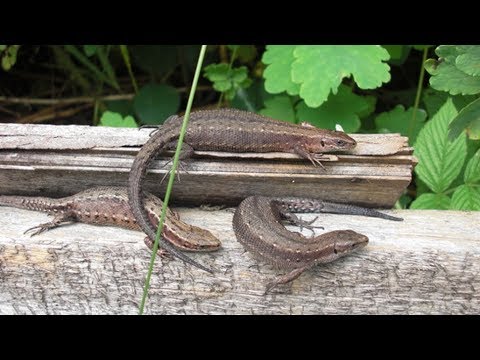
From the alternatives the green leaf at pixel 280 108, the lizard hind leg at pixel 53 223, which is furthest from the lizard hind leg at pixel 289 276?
the green leaf at pixel 280 108

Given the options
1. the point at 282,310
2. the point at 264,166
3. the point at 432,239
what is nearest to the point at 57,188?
the point at 264,166

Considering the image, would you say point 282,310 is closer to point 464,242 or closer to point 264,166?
point 264,166

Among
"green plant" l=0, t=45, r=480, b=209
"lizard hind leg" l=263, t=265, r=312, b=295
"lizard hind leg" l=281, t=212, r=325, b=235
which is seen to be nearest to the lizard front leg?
"lizard hind leg" l=281, t=212, r=325, b=235

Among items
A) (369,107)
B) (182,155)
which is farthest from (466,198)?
(182,155)

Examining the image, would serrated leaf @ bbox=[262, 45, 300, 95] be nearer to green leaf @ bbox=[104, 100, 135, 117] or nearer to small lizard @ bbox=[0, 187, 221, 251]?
small lizard @ bbox=[0, 187, 221, 251]

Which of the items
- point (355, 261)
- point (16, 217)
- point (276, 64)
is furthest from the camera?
point (276, 64)

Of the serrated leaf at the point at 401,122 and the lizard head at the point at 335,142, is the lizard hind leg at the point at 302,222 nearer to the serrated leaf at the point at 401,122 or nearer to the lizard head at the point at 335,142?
the lizard head at the point at 335,142

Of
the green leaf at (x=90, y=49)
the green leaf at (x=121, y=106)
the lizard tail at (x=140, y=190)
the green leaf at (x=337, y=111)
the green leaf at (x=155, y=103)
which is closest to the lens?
the lizard tail at (x=140, y=190)
